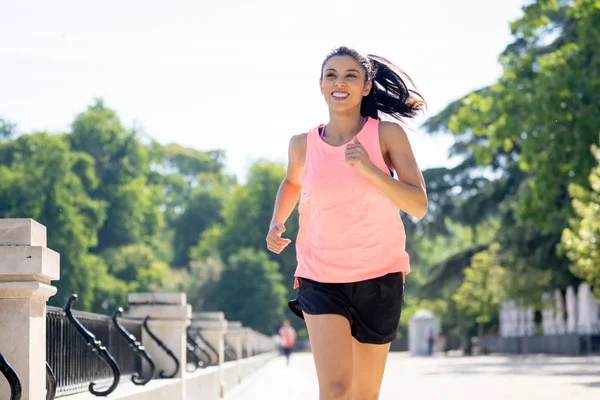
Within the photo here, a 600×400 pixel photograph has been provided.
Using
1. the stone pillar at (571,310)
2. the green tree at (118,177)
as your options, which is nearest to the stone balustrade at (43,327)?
the stone pillar at (571,310)

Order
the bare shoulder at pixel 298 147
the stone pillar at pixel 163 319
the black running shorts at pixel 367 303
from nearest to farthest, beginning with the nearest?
1. the black running shorts at pixel 367 303
2. the bare shoulder at pixel 298 147
3. the stone pillar at pixel 163 319

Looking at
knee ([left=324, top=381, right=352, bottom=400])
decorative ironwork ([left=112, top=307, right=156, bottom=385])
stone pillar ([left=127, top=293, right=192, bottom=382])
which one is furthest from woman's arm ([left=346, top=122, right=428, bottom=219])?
stone pillar ([left=127, top=293, right=192, bottom=382])

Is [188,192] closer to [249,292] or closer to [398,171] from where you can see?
[249,292]

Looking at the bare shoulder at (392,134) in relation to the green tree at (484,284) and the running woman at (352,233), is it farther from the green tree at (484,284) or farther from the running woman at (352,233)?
the green tree at (484,284)

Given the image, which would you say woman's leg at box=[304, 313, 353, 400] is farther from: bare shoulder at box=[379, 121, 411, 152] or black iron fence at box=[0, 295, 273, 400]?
black iron fence at box=[0, 295, 273, 400]

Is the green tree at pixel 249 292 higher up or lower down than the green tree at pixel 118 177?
lower down

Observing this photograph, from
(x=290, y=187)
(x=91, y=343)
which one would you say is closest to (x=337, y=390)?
(x=290, y=187)

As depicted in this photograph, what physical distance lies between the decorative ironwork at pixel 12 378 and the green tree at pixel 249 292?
3038 inches

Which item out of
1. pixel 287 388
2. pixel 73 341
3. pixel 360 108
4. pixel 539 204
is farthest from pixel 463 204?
pixel 360 108

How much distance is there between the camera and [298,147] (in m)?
5.77

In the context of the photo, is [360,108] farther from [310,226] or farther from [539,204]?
[539,204]

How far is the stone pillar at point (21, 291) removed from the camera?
5625 millimetres

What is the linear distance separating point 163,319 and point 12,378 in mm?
8192

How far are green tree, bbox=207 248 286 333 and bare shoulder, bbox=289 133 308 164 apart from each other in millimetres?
76996
